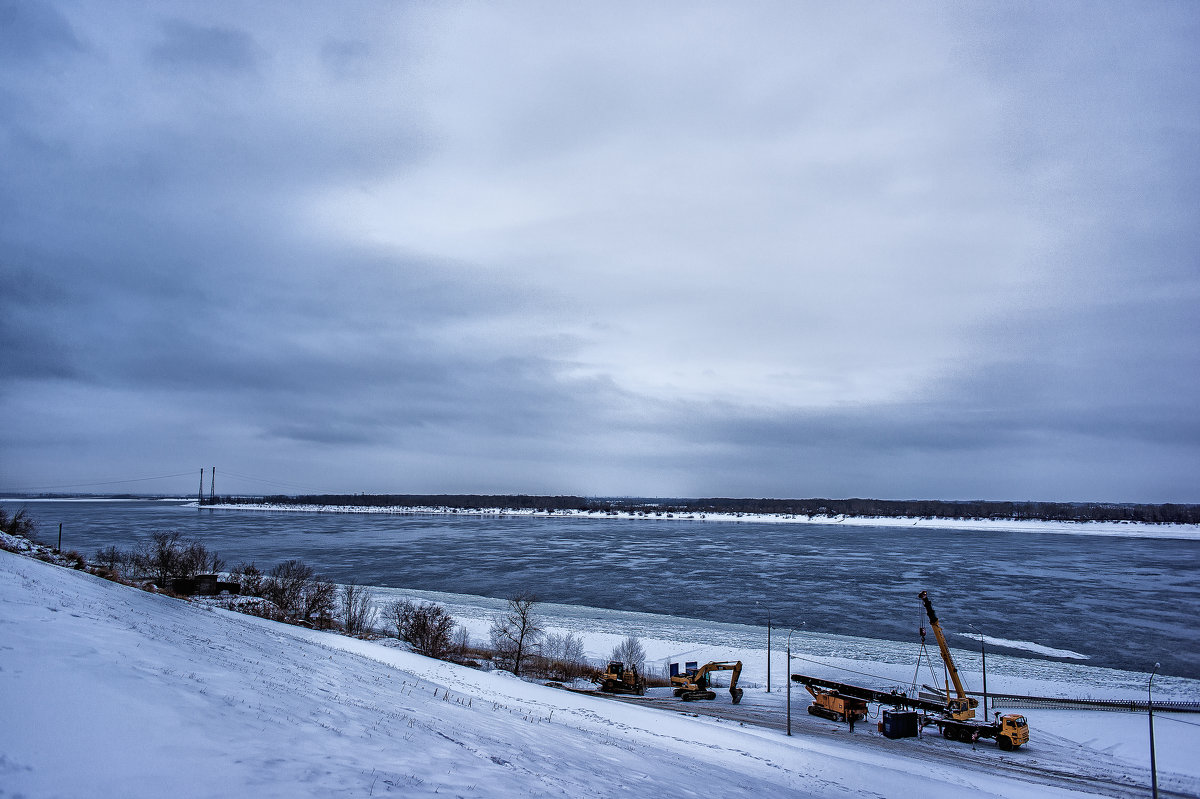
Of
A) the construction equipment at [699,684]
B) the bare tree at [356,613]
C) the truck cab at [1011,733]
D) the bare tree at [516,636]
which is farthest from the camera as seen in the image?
the bare tree at [356,613]

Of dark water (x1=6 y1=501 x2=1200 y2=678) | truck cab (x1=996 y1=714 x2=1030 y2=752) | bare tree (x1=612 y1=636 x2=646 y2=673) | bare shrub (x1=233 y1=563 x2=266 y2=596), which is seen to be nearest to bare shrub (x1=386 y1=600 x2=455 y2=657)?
bare tree (x1=612 y1=636 x2=646 y2=673)

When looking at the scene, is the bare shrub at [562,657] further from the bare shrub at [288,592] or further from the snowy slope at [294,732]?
Answer: the bare shrub at [288,592]

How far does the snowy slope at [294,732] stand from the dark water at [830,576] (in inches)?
858

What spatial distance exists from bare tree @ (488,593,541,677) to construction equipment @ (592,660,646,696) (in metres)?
4.00

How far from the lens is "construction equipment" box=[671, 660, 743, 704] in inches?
956

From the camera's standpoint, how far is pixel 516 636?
32.4m

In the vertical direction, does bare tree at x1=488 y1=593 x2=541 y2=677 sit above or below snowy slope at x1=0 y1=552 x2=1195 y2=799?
below

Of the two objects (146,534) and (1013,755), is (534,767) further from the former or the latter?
(146,534)

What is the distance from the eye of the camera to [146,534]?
7875 cm

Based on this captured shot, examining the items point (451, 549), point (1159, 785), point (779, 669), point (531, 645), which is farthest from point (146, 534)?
point (1159, 785)

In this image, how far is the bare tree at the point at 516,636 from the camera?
29180mm

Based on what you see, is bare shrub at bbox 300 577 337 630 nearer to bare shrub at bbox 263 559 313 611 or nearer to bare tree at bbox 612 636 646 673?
bare shrub at bbox 263 559 313 611

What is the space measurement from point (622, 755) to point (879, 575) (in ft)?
166

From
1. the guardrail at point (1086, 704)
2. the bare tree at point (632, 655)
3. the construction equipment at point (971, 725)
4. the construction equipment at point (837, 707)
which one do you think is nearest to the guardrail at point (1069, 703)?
→ the guardrail at point (1086, 704)
